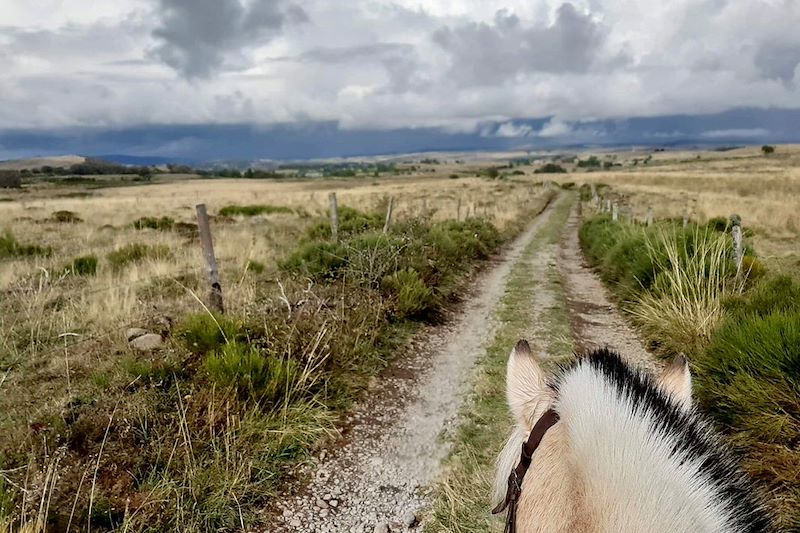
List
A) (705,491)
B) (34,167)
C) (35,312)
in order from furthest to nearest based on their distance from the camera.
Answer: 1. (34,167)
2. (35,312)
3. (705,491)

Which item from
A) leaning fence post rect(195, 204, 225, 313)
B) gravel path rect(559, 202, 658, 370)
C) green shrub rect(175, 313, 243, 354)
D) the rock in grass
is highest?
leaning fence post rect(195, 204, 225, 313)

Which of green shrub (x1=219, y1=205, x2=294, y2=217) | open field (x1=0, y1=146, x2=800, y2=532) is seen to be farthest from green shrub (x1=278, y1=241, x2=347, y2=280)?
green shrub (x1=219, y1=205, x2=294, y2=217)

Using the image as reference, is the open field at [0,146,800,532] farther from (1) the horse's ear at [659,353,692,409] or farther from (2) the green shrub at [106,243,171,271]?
(1) the horse's ear at [659,353,692,409]

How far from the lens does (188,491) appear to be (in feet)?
11.1

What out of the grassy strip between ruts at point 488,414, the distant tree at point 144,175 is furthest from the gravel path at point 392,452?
the distant tree at point 144,175

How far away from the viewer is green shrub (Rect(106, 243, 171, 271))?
37.0 ft

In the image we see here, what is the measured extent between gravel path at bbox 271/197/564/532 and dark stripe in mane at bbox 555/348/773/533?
262cm

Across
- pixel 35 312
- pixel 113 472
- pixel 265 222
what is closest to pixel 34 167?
pixel 265 222

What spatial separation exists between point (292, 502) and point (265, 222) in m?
18.8

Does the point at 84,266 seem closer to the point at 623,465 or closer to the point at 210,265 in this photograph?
the point at 210,265

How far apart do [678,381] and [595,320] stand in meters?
7.05

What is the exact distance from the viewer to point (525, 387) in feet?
4.94

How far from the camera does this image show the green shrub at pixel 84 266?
10.3 m

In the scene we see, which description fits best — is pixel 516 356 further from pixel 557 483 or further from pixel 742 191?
pixel 742 191
